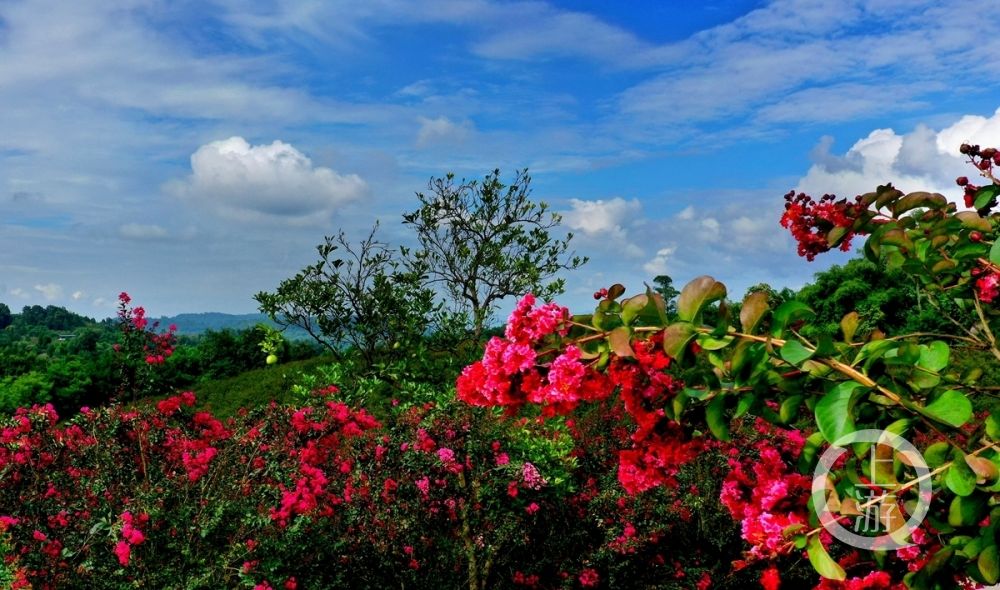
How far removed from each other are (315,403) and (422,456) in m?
0.96

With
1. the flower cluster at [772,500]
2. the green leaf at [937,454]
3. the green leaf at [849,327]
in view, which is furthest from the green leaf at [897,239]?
the green leaf at [937,454]

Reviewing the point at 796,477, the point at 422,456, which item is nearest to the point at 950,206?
the point at 796,477

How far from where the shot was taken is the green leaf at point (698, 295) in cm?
203

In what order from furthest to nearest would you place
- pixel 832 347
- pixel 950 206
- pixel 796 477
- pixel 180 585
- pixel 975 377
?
pixel 180 585, pixel 950 206, pixel 975 377, pixel 796 477, pixel 832 347

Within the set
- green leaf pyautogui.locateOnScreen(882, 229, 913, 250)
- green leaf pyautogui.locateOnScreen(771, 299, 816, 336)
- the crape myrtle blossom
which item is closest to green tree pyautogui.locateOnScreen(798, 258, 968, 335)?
green leaf pyautogui.locateOnScreen(882, 229, 913, 250)

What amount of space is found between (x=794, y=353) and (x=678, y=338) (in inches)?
12.4

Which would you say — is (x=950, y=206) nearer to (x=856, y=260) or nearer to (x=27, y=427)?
(x=27, y=427)

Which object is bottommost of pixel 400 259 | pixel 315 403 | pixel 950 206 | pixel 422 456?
pixel 422 456

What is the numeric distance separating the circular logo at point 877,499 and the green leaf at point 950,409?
108mm

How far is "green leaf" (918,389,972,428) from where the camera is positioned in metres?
1.71

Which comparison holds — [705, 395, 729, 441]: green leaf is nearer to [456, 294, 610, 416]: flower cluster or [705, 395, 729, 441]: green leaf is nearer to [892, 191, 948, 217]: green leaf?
[456, 294, 610, 416]: flower cluster

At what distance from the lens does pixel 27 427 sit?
5.10 m

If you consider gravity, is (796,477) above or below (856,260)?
below

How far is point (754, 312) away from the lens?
204 cm
